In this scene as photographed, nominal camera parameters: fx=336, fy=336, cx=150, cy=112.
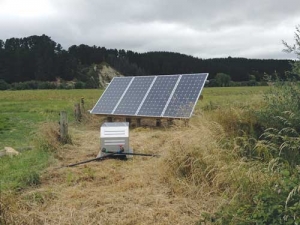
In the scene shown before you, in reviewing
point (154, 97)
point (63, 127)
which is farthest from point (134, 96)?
point (63, 127)

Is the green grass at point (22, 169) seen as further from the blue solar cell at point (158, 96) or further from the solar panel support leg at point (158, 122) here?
the solar panel support leg at point (158, 122)

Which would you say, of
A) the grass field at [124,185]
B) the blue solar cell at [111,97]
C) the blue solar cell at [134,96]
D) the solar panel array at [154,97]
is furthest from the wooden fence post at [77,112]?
the grass field at [124,185]

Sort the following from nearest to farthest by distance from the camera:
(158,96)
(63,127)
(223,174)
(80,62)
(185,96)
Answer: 1. (223,174)
2. (63,127)
3. (185,96)
4. (158,96)
5. (80,62)

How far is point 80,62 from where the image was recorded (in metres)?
95.7

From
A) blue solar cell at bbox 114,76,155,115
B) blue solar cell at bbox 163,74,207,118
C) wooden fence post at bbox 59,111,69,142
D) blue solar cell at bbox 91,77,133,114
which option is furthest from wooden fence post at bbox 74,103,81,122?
wooden fence post at bbox 59,111,69,142

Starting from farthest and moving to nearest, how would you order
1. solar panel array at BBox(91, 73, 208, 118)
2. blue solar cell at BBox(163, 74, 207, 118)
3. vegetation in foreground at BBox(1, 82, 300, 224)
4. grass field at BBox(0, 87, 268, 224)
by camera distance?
solar panel array at BBox(91, 73, 208, 118), blue solar cell at BBox(163, 74, 207, 118), grass field at BBox(0, 87, 268, 224), vegetation in foreground at BBox(1, 82, 300, 224)

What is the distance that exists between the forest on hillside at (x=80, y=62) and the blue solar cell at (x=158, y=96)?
56550 millimetres

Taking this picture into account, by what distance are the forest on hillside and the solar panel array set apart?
56.3 metres

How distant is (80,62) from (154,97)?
8688 cm

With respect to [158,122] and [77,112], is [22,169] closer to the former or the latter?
[158,122]

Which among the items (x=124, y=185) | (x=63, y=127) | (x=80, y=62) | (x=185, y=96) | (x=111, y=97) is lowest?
(x=124, y=185)

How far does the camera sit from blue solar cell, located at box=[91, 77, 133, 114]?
42.6ft

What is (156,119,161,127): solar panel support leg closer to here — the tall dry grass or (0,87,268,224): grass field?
(0,87,268,224): grass field

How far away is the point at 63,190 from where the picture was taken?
16.9 feet
